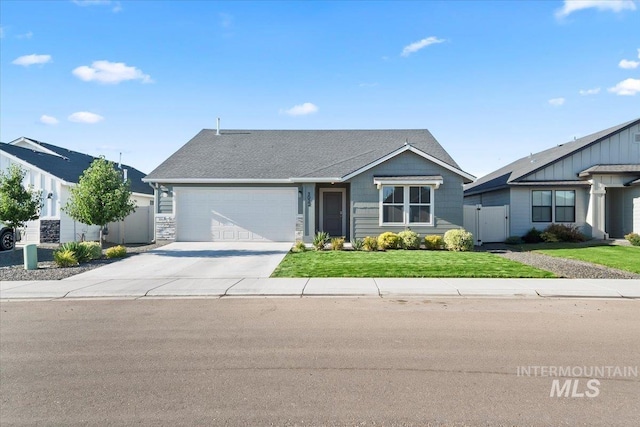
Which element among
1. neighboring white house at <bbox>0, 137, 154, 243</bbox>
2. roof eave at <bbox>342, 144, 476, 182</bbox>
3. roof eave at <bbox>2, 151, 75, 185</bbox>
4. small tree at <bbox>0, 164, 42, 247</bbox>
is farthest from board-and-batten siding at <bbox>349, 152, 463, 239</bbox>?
roof eave at <bbox>2, 151, 75, 185</bbox>

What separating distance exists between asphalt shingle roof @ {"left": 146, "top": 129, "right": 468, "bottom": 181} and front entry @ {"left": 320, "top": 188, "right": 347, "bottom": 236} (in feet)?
5.66

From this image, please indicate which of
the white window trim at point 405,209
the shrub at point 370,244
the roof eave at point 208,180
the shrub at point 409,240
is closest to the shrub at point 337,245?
the shrub at point 370,244

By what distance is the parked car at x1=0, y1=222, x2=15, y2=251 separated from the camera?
671 inches

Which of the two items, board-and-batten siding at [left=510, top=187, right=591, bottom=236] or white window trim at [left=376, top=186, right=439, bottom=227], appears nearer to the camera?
white window trim at [left=376, top=186, right=439, bottom=227]

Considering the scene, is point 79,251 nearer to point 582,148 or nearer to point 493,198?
point 493,198

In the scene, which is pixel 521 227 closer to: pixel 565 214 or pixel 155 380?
pixel 565 214

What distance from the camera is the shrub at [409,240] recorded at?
55.8 feet

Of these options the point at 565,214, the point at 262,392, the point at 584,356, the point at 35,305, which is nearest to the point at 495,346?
Result: the point at 584,356

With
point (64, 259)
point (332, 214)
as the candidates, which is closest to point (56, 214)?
point (64, 259)

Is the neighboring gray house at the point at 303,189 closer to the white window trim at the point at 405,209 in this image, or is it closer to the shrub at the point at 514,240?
the white window trim at the point at 405,209

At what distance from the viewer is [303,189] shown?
1873cm

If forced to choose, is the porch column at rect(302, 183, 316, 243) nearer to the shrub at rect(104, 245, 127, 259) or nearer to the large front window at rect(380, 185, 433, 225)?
the large front window at rect(380, 185, 433, 225)

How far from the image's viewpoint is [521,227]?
20250 mm

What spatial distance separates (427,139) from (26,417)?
73.3 feet
